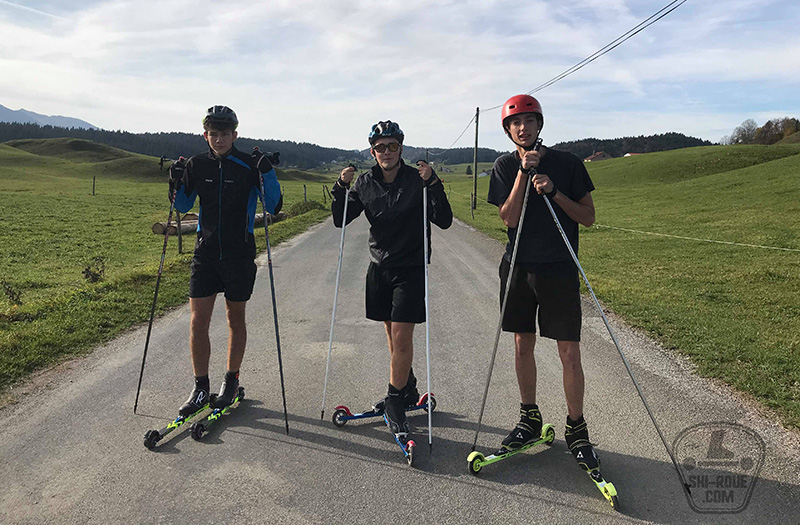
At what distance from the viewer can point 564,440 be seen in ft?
14.0

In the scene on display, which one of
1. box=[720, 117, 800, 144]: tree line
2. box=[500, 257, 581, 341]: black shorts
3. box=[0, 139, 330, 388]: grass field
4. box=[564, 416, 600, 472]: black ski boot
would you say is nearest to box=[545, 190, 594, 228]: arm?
box=[500, 257, 581, 341]: black shorts

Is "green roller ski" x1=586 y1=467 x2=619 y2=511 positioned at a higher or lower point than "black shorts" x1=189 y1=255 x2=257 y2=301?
lower

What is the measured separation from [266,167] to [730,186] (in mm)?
41166

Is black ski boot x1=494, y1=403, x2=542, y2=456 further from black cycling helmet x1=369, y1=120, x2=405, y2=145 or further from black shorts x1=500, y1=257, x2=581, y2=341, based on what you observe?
black cycling helmet x1=369, y1=120, x2=405, y2=145

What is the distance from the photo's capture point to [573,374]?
3854 millimetres

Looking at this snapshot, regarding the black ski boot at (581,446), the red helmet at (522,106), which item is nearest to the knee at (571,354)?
the black ski boot at (581,446)

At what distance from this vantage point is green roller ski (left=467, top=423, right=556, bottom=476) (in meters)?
3.71

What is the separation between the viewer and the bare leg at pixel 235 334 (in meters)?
4.93

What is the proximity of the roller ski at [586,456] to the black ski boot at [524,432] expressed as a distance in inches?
10.9

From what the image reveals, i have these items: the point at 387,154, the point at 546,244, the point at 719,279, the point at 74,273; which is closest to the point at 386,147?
the point at 387,154

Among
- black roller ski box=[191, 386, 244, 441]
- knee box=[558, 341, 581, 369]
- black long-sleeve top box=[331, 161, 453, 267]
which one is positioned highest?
black long-sleeve top box=[331, 161, 453, 267]

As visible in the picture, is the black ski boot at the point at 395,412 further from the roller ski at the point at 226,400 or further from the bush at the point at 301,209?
the bush at the point at 301,209

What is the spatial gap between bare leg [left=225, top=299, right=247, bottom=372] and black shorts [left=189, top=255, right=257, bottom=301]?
154 mm

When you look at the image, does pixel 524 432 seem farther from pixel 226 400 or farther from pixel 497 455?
pixel 226 400
